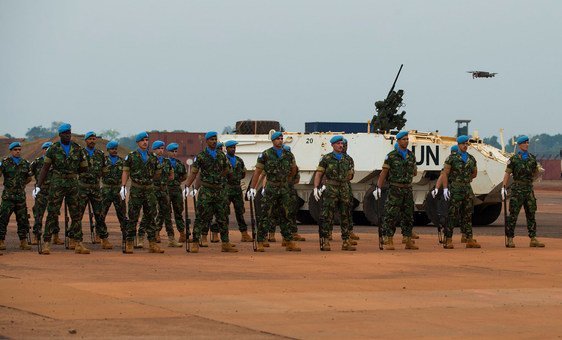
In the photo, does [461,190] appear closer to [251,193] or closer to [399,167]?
[399,167]

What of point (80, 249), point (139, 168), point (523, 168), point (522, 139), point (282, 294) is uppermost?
point (522, 139)

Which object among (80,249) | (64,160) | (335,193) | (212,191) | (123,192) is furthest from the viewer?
(335,193)

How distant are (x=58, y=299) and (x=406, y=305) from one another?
3520mm

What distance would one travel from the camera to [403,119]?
36781 mm

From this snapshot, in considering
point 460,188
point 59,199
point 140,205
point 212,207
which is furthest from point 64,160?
point 460,188

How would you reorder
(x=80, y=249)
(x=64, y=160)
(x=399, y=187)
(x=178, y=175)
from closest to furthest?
(x=64, y=160), (x=80, y=249), (x=399, y=187), (x=178, y=175)

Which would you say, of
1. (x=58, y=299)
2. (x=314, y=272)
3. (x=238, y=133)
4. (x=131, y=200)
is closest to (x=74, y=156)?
(x=131, y=200)

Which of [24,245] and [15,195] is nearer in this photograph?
[24,245]

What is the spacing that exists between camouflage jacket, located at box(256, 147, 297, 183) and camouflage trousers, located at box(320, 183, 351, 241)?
2.39ft

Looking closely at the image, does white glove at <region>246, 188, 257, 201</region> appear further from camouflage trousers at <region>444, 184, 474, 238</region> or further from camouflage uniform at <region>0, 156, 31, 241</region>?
camouflage uniform at <region>0, 156, 31, 241</region>

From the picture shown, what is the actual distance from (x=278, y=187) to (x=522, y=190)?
166 inches

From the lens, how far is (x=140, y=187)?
21266mm

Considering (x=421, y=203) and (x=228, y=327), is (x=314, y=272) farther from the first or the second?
(x=421, y=203)

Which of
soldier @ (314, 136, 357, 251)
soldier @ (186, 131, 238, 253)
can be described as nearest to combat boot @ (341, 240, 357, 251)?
soldier @ (314, 136, 357, 251)
